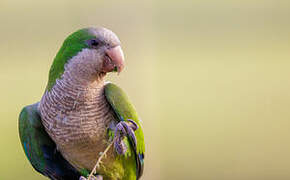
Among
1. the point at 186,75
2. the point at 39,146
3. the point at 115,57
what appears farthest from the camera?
the point at 186,75

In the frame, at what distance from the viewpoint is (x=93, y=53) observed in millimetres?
894

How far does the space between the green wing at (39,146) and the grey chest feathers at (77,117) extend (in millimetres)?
45

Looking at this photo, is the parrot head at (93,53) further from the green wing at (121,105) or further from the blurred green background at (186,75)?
the blurred green background at (186,75)

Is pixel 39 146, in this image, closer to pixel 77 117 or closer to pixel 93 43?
pixel 77 117

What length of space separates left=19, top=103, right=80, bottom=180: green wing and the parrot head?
176 mm

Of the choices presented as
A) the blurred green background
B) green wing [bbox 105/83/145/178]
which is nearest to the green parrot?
green wing [bbox 105/83/145/178]

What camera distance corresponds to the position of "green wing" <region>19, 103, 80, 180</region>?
1.01 m

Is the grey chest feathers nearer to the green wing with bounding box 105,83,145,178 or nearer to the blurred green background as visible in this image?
the green wing with bounding box 105,83,145,178

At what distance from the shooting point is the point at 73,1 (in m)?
1.85

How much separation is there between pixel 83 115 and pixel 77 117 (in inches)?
0.7

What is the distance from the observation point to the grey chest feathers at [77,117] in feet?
3.03

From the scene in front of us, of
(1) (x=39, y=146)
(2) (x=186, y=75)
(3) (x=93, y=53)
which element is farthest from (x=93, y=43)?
(2) (x=186, y=75)

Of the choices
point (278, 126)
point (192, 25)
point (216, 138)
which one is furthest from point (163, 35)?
point (278, 126)

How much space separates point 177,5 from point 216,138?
2.73ft
